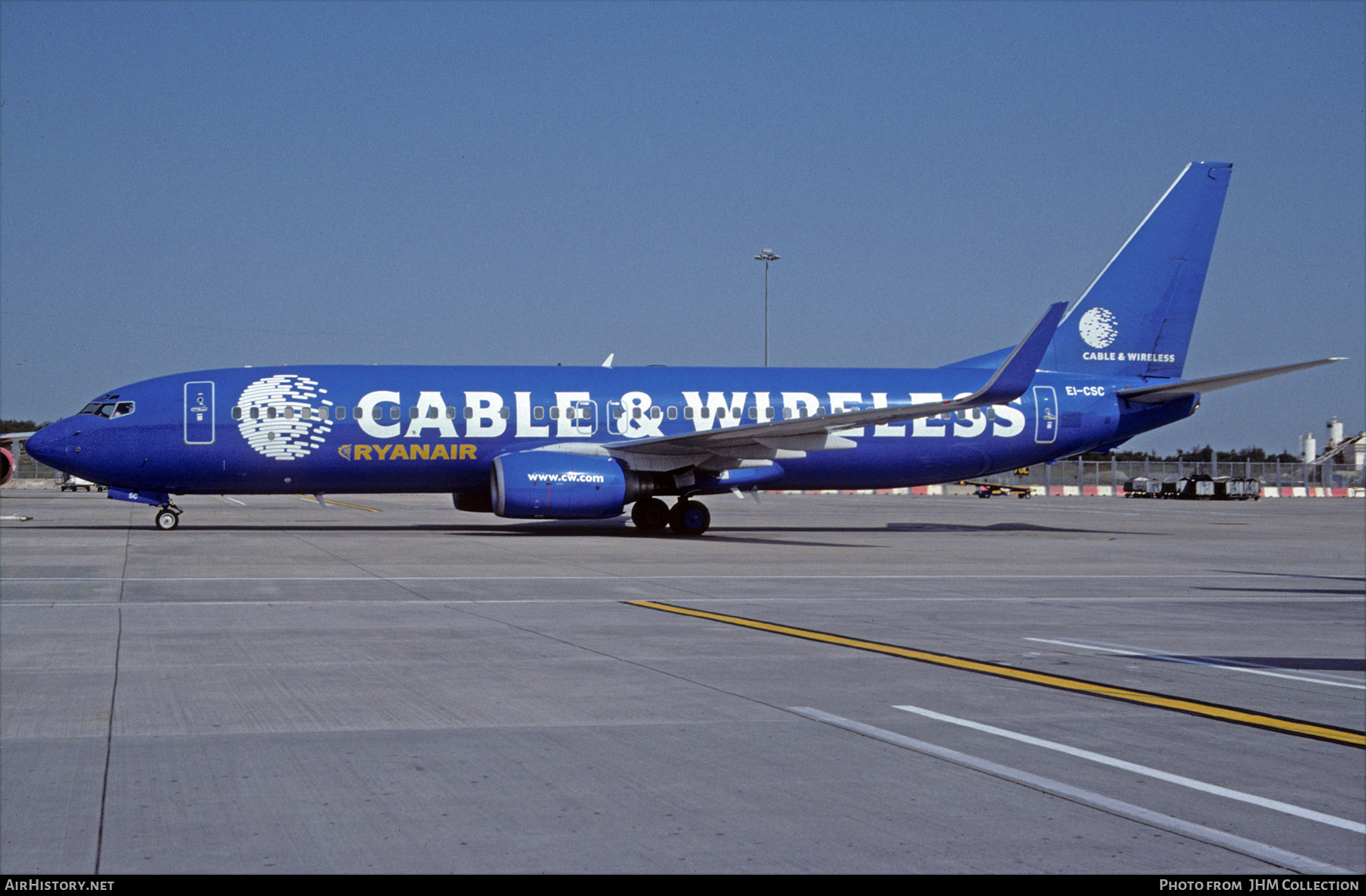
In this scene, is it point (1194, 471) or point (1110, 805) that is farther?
point (1194, 471)

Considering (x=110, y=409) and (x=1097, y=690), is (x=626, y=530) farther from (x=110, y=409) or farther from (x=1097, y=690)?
(x=1097, y=690)

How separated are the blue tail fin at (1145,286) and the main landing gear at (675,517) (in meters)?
10.5

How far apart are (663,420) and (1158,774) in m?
23.1

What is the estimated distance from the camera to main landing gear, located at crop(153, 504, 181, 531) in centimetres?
2712

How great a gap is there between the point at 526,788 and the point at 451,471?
73.7 feet

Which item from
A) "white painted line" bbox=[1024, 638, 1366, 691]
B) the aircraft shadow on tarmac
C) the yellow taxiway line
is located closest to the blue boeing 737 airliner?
the aircraft shadow on tarmac

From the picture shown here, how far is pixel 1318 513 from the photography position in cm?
4641

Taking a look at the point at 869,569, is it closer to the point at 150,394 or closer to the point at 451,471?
the point at 451,471

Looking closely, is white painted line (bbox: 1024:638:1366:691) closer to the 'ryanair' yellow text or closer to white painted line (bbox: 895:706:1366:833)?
white painted line (bbox: 895:706:1366:833)

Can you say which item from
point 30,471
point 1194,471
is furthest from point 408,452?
point 30,471

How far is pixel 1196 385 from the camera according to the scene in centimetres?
2962

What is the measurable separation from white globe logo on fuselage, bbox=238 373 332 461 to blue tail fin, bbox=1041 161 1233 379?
714 inches

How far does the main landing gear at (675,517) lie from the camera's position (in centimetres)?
2806

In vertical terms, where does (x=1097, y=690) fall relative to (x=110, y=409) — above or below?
below
